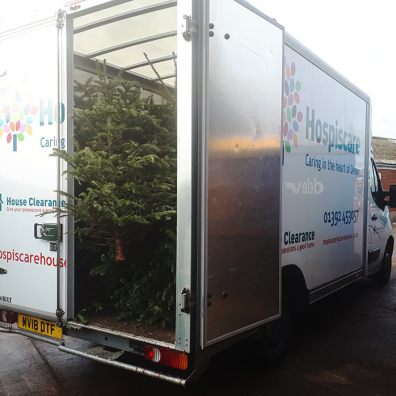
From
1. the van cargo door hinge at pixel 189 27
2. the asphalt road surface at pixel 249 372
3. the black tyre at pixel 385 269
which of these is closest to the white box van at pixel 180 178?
the van cargo door hinge at pixel 189 27

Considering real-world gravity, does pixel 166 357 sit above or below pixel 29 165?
below

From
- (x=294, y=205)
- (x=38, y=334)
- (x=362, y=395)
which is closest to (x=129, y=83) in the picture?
(x=294, y=205)

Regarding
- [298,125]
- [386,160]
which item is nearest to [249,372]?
[298,125]

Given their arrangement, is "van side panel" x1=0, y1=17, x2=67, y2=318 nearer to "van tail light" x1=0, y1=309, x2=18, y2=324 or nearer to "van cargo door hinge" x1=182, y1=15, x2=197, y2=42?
"van tail light" x1=0, y1=309, x2=18, y2=324

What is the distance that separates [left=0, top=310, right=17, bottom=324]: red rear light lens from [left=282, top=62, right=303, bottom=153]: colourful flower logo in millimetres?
2832

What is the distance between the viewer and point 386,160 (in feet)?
86.2

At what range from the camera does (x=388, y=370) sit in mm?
4488

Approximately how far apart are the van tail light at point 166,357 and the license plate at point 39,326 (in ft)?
2.98

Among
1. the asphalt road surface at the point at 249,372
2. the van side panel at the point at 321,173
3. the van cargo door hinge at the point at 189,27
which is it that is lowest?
the asphalt road surface at the point at 249,372

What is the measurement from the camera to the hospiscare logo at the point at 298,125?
4.14 metres

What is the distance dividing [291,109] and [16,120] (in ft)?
7.87

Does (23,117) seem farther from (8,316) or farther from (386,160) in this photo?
(386,160)

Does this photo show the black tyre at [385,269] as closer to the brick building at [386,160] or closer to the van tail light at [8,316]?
the van tail light at [8,316]

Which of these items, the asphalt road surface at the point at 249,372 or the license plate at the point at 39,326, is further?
the asphalt road surface at the point at 249,372
